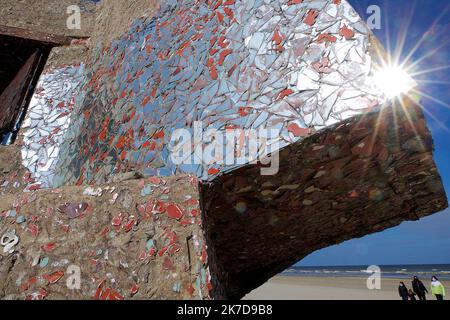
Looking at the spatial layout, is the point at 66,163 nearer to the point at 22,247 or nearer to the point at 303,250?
the point at 22,247

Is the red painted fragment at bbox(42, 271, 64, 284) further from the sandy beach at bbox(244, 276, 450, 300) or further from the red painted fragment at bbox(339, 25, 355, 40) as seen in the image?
the sandy beach at bbox(244, 276, 450, 300)

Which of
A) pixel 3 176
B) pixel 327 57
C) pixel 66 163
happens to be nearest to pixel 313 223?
pixel 327 57

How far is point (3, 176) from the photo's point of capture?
470 centimetres

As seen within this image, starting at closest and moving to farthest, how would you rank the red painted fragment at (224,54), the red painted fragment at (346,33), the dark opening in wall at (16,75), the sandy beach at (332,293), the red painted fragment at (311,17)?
the red painted fragment at (346,33) → the red painted fragment at (311,17) → the red painted fragment at (224,54) → the dark opening in wall at (16,75) → the sandy beach at (332,293)

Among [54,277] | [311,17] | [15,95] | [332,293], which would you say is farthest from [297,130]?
[332,293]

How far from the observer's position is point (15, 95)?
5754 millimetres

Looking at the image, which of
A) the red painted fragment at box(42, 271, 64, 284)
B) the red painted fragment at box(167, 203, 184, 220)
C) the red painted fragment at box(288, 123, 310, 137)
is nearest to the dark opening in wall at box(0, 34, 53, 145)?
the red painted fragment at box(42, 271, 64, 284)

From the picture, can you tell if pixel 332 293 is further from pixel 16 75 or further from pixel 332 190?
pixel 332 190

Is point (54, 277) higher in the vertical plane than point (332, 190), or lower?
lower

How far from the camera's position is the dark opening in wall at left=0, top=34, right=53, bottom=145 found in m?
5.41

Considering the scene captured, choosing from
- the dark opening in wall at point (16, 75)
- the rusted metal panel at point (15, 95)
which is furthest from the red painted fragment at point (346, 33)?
the rusted metal panel at point (15, 95)

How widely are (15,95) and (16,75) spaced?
2.30 ft

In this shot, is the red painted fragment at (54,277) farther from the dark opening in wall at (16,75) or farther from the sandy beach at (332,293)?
the sandy beach at (332,293)

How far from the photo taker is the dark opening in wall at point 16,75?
17.8ft
